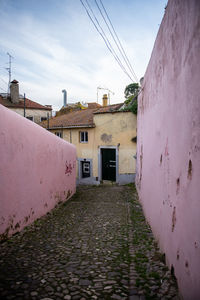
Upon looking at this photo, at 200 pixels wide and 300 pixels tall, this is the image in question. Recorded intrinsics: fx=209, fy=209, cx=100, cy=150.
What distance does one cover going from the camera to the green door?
14.4 meters

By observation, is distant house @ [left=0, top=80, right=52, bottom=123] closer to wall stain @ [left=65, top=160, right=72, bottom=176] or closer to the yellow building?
the yellow building

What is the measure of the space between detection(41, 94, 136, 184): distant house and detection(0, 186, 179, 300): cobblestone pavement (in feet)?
29.0

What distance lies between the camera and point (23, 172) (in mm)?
4320

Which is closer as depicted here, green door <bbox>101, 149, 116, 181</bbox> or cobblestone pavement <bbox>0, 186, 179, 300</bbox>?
cobblestone pavement <bbox>0, 186, 179, 300</bbox>

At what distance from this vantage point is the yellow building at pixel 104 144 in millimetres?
13555

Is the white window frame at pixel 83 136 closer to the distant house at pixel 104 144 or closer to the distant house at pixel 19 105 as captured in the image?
the distant house at pixel 104 144

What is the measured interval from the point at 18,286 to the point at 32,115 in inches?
964

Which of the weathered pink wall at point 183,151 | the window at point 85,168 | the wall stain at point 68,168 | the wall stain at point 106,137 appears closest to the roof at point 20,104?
the window at point 85,168

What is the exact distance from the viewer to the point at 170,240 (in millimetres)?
2676

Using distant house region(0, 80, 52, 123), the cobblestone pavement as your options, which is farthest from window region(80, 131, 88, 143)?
distant house region(0, 80, 52, 123)

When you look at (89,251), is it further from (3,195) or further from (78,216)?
(78,216)

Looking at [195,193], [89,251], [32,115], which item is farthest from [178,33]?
[32,115]

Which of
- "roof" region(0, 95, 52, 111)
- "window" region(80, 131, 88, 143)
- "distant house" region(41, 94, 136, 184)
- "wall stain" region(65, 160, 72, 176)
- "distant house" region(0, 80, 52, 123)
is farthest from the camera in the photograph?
"distant house" region(0, 80, 52, 123)

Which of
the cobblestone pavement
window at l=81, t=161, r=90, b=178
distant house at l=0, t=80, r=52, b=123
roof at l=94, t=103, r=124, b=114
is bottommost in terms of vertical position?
the cobblestone pavement
